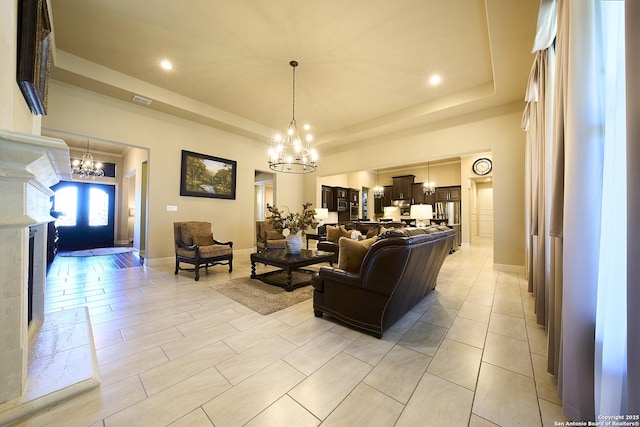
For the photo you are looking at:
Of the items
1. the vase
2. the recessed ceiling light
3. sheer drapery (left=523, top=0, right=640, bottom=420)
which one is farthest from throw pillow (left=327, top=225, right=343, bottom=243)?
sheer drapery (left=523, top=0, right=640, bottom=420)

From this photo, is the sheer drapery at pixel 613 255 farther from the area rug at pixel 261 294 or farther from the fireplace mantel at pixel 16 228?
the fireplace mantel at pixel 16 228

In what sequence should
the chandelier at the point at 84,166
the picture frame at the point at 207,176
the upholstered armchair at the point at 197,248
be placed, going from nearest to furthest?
the upholstered armchair at the point at 197,248, the picture frame at the point at 207,176, the chandelier at the point at 84,166

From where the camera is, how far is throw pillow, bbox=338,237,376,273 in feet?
7.33

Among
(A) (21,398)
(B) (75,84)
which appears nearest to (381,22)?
(A) (21,398)

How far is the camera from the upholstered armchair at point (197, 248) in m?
3.91

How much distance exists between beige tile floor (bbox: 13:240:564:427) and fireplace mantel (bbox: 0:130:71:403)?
0.31 metres

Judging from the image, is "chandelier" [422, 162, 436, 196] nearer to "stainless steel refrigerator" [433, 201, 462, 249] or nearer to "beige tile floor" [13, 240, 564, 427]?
"stainless steel refrigerator" [433, 201, 462, 249]

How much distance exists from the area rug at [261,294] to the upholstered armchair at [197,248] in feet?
1.97

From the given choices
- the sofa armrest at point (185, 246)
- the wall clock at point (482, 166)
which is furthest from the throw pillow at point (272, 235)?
the wall clock at point (482, 166)

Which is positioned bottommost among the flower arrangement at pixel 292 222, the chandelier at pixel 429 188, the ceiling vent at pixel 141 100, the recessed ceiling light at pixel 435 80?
the flower arrangement at pixel 292 222

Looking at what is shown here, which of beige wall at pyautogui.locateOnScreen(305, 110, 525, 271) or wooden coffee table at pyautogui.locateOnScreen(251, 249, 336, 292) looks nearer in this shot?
wooden coffee table at pyautogui.locateOnScreen(251, 249, 336, 292)

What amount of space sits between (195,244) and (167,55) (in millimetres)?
3082

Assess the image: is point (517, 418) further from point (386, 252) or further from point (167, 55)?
point (167, 55)

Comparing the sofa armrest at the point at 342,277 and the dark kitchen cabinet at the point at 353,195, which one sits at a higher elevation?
the dark kitchen cabinet at the point at 353,195
